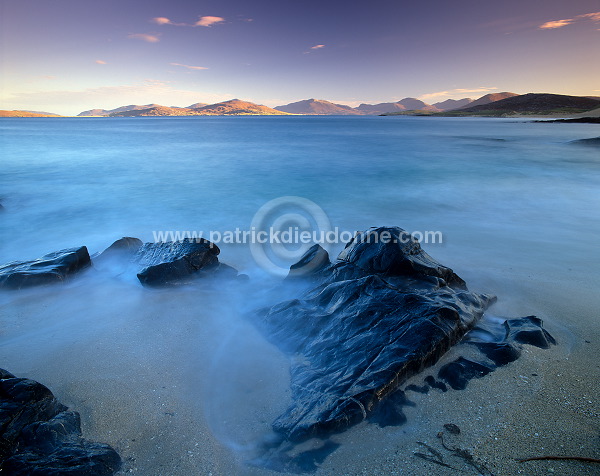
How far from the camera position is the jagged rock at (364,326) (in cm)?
311

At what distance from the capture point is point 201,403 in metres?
3.48

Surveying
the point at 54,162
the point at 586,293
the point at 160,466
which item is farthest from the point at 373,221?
the point at 54,162

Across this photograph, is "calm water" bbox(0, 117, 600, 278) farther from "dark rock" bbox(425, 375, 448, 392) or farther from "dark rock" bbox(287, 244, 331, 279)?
"dark rock" bbox(425, 375, 448, 392)

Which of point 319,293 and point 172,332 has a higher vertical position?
point 319,293

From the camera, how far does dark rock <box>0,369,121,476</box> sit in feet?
8.04

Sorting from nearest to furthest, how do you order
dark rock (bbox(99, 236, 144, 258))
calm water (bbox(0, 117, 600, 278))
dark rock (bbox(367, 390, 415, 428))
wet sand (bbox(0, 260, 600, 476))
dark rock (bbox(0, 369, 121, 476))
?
dark rock (bbox(0, 369, 121, 476)) < wet sand (bbox(0, 260, 600, 476)) < dark rock (bbox(367, 390, 415, 428)) < dark rock (bbox(99, 236, 144, 258)) < calm water (bbox(0, 117, 600, 278))

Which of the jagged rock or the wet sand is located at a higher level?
the jagged rock

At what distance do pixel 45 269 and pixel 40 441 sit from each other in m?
4.20

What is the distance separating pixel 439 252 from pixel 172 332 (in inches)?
221

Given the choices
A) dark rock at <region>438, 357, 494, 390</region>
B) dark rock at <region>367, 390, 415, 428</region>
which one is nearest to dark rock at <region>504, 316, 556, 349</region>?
dark rock at <region>438, 357, 494, 390</region>

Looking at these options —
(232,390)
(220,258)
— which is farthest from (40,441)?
(220,258)

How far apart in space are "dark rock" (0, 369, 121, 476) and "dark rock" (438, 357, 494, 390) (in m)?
2.88

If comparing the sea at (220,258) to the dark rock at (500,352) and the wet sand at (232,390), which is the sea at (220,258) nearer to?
the wet sand at (232,390)

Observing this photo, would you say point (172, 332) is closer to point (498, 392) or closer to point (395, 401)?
point (395, 401)
